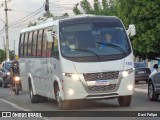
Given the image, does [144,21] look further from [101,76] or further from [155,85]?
[101,76]

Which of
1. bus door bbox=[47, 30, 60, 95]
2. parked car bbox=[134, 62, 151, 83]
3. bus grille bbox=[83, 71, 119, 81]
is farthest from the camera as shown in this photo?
parked car bbox=[134, 62, 151, 83]

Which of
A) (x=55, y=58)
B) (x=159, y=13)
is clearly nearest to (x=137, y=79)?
(x=159, y=13)

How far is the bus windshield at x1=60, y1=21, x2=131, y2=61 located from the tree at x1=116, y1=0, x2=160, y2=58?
1982cm

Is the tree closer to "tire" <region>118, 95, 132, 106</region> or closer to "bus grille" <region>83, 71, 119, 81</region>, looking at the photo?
"tire" <region>118, 95, 132, 106</region>

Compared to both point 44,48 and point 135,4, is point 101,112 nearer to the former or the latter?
point 44,48

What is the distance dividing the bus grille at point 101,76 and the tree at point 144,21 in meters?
20.6

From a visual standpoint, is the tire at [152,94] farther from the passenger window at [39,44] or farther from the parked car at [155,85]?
the passenger window at [39,44]

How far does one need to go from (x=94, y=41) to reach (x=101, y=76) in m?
1.19

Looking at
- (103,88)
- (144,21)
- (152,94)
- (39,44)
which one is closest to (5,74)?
(144,21)

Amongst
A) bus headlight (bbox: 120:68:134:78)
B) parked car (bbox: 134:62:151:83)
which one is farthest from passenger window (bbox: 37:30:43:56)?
parked car (bbox: 134:62:151:83)

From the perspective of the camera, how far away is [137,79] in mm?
36719

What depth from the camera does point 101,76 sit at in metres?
16.9

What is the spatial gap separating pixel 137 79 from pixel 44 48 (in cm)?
1804

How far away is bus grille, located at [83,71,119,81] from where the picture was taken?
1686cm
